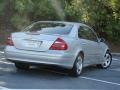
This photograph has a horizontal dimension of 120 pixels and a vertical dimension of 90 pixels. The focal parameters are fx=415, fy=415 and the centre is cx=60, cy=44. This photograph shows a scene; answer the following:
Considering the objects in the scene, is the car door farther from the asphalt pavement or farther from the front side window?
the asphalt pavement

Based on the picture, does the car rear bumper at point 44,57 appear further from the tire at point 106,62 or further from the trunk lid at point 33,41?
the tire at point 106,62

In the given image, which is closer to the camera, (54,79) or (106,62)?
(54,79)

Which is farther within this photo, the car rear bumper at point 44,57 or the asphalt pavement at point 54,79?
the car rear bumper at point 44,57

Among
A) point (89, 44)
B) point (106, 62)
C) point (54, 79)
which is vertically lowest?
point (106, 62)

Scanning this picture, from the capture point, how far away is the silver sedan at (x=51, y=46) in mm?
10531

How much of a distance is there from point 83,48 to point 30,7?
8.34 metres

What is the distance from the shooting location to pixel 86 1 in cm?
2116

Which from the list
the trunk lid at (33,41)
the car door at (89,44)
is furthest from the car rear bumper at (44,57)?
the car door at (89,44)

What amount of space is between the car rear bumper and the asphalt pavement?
1.39ft

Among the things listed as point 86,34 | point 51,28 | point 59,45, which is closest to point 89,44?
point 86,34

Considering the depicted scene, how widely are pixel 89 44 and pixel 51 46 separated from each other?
1.79 metres

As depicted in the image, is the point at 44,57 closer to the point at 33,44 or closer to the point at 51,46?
the point at 51,46

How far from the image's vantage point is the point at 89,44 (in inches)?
472

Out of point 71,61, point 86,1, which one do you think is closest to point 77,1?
point 86,1
